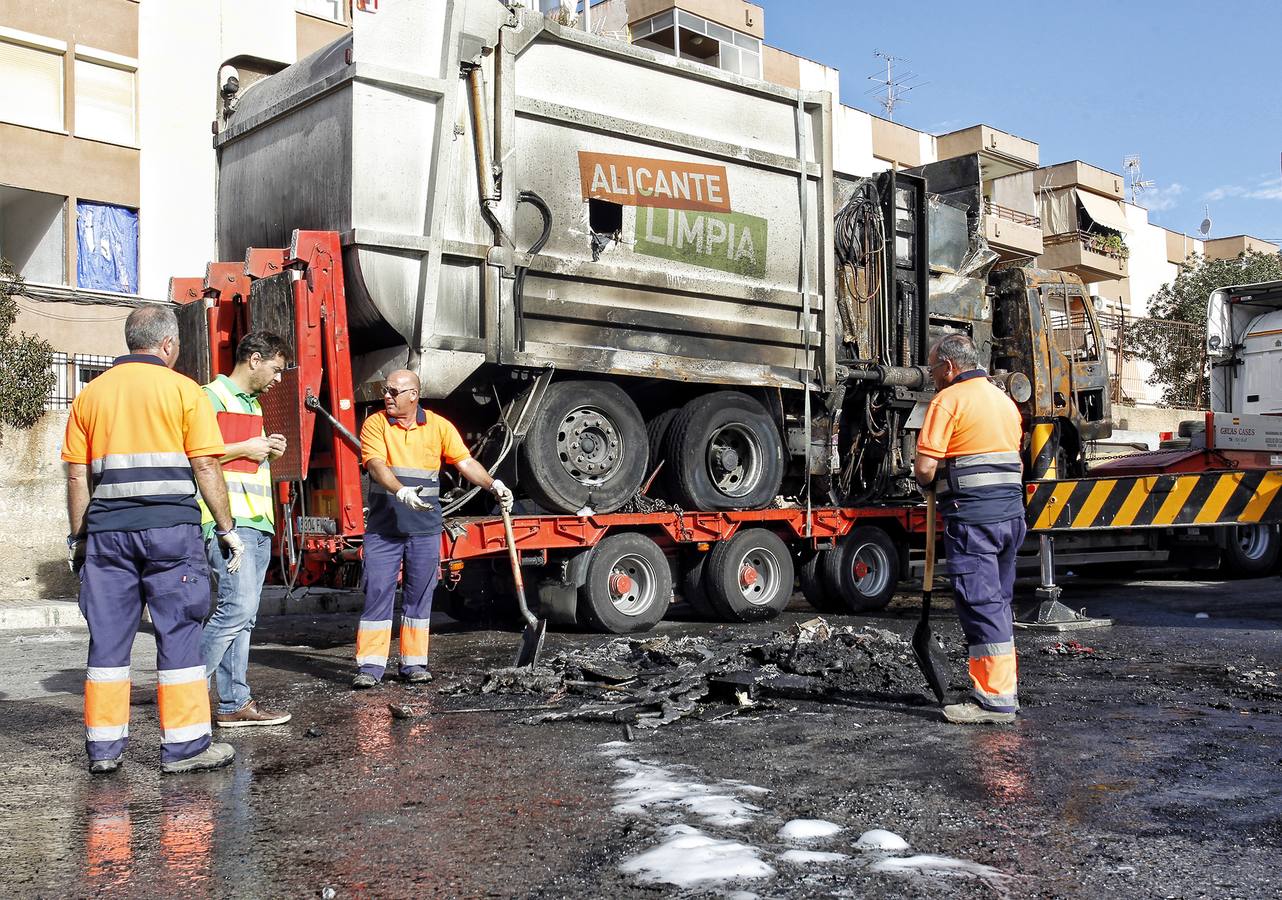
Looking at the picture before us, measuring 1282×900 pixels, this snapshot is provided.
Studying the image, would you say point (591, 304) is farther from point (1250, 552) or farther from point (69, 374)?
point (69, 374)

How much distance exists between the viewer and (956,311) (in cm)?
1107

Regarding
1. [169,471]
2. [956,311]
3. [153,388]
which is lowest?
[169,471]

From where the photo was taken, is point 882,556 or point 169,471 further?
point 882,556

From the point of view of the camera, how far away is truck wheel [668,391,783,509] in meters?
8.90

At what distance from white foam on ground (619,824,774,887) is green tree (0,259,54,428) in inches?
517

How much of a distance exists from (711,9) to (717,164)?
23981 mm

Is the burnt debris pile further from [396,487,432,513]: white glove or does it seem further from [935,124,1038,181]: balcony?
[935,124,1038,181]: balcony

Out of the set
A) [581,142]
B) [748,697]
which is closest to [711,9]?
[581,142]

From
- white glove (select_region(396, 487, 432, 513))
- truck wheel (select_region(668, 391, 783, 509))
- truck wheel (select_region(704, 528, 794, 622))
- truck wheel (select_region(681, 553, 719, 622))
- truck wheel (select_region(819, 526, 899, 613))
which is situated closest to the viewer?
white glove (select_region(396, 487, 432, 513))

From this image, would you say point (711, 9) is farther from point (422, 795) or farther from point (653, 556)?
point (422, 795)

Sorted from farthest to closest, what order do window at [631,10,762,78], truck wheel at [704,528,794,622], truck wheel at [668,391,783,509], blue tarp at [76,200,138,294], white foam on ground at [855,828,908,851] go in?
window at [631,10,762,78] < blue tarp at [76,200,138,294] < truck wheel at [704,528,794,622] < truck wheel at [668,391,783,509] < white foam on ground at [855,828,908,851]

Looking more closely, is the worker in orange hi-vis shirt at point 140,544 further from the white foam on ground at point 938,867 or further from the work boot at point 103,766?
the white foam on ground at point 938,867

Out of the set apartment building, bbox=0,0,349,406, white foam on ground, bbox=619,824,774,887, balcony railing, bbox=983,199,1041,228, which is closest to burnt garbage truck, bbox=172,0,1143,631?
white foam on ground, bbox=619,824,774,887

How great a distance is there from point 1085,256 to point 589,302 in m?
34.2
